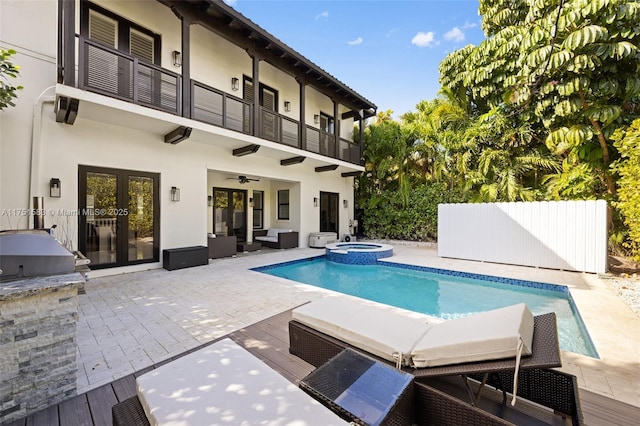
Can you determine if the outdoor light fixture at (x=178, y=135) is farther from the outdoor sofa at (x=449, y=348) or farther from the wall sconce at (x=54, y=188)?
the outdoor sofa at (x=449, y=348)

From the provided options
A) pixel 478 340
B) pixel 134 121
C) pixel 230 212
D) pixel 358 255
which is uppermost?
pixel 134 121

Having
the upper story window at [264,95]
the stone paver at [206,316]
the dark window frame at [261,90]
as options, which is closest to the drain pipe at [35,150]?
the stone paver at [206,316]

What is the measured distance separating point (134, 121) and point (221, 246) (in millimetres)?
4543

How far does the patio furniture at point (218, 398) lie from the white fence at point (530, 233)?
9274mm

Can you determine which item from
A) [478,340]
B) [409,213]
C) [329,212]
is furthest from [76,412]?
[409,213]

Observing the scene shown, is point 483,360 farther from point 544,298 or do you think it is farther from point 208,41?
point 208,41

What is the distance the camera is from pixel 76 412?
2260 millimetres

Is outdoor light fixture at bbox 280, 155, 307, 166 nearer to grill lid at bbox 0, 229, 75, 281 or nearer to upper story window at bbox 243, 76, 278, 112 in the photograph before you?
upper story window at bbox 243, 76, 278, 112

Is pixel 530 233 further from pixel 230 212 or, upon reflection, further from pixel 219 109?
pixel 230 212

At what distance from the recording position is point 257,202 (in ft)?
44.9

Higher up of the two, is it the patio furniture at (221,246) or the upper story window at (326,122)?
the upper story window at (326,122)

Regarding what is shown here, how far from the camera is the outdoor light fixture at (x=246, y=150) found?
9252 millimetres

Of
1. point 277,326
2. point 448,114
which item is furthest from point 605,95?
point 277,326

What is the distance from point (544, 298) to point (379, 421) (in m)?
6.49
